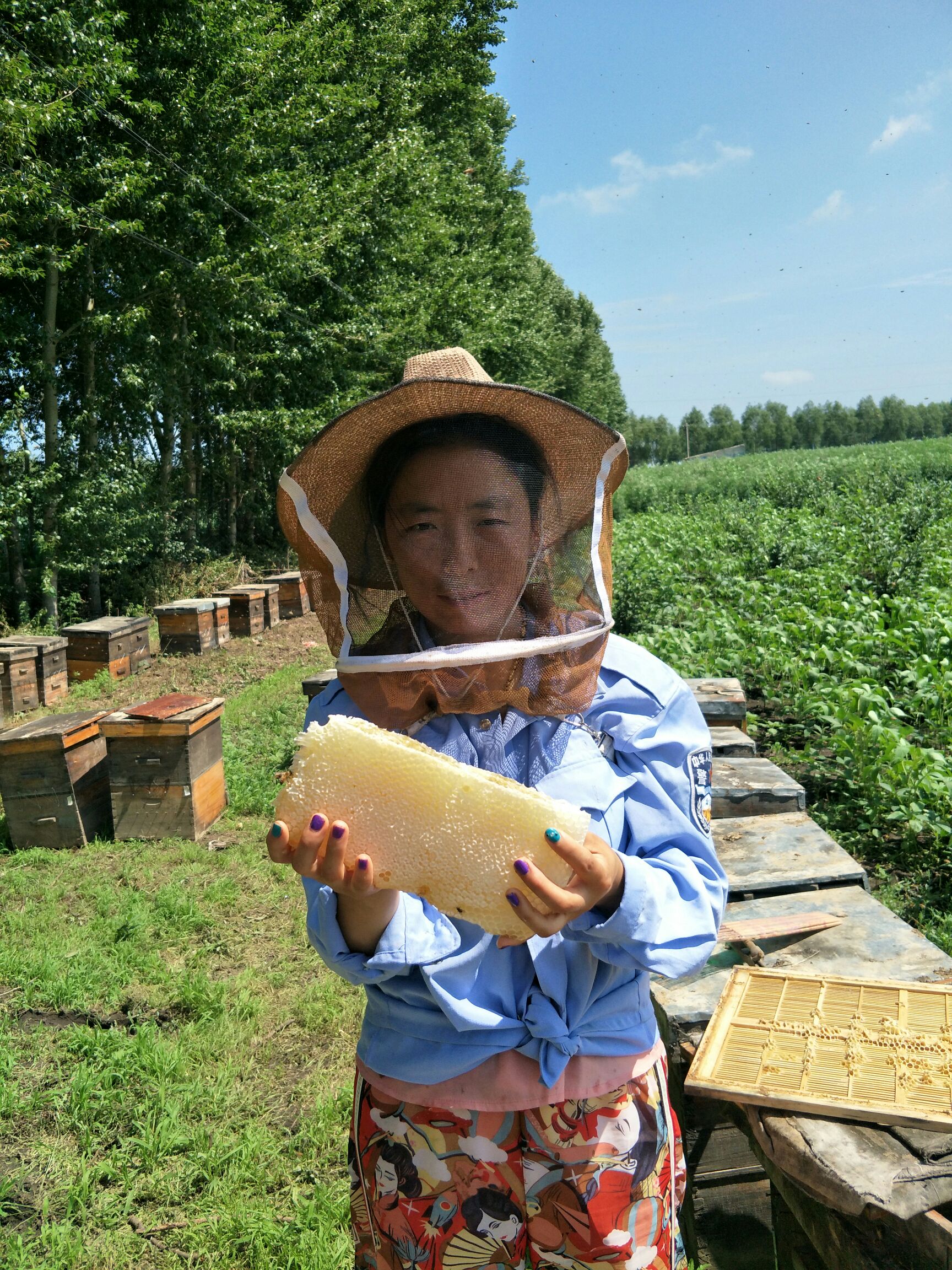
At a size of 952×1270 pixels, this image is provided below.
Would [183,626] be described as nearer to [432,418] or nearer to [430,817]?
[432,418]

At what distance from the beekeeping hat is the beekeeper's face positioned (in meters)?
0.03

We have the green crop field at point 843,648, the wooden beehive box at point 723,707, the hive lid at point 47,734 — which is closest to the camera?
the wooden beehive box at point 723,707

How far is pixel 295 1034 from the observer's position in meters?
3.19

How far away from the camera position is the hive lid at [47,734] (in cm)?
462

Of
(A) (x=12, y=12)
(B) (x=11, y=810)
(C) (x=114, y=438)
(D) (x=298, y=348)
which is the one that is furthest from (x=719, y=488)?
(B) (x=11, y=810)

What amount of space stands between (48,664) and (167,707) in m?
3.46

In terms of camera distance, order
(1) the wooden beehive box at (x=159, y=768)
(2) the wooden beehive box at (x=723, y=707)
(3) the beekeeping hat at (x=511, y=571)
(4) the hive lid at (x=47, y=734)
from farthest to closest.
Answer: (1) the wooden beehive box at (x=159, y=768) < (4) the hive lid at (x=47, y=734) < (2) the wooden beehive box at (x=723, y=707) < (3) the beekeeping hat at (x=511, y=571)

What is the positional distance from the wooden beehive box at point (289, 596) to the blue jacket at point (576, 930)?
1041 cm

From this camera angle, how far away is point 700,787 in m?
1.32

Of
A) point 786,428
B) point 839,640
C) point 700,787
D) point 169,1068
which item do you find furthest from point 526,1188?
point 786,428

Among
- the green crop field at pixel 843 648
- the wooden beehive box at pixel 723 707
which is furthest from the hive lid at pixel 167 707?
the green crop field at pixel 843 648

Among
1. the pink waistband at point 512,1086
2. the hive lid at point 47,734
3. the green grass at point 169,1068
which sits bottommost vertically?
the green grass at point 169,1068

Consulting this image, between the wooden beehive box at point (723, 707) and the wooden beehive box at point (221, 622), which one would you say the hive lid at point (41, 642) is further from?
the wooden beehive box at point (723, 707)

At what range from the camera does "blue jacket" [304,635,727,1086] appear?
3.84 ft
